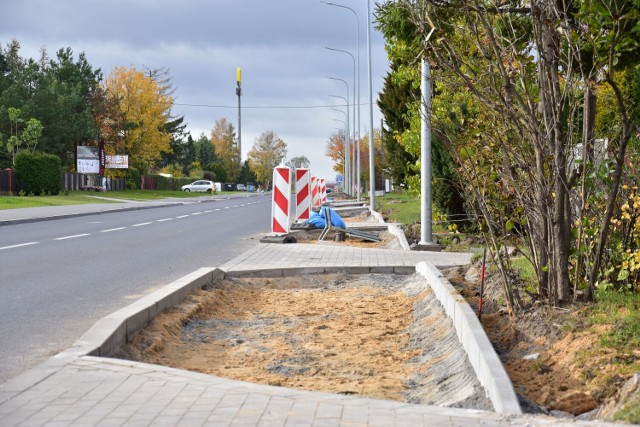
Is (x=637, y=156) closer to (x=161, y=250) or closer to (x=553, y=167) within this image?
(x=553, y=167)

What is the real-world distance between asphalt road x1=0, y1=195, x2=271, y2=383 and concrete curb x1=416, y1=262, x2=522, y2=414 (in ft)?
9.97

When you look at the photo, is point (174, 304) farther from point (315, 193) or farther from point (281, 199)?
point (315, 193)

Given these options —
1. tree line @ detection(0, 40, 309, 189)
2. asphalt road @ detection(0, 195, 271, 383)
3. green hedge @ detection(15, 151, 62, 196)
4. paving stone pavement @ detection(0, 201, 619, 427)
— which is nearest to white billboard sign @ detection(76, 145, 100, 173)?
tree line @ detection(0, 40, 309, 189)

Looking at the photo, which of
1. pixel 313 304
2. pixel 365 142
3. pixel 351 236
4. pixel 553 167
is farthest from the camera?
pixel 365 142

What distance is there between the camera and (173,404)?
189 inches

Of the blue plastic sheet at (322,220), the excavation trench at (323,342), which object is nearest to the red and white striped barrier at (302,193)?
the blue plastic sheet at (322,220)

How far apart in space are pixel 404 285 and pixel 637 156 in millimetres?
3902

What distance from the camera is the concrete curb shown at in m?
4.77

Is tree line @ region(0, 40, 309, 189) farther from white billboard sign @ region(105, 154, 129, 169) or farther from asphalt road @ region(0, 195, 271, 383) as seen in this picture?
asphalt road @ region(0, 195, 271, 383)

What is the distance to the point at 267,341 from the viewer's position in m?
7.73

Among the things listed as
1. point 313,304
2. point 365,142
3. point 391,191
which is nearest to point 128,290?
point 313,304

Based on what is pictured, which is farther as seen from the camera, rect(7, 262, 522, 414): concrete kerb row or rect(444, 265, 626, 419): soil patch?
rect(444, 265, 626, 419): soil patch

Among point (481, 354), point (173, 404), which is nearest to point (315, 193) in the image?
point (481, 354)

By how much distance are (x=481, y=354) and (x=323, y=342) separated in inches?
89.2
